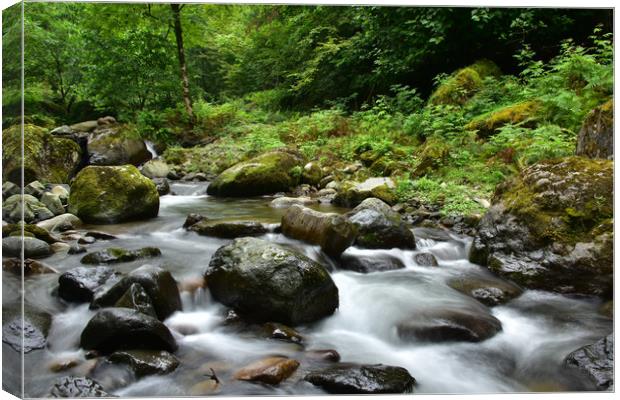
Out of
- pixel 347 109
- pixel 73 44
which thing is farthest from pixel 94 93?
pixel 347 109

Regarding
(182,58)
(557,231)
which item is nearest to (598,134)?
(557,231)

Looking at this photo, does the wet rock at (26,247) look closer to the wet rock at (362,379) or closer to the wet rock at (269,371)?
the wet rock at (269,371)

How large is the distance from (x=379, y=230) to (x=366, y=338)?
5.19 feet

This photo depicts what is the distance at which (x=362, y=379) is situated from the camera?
98.7 inches

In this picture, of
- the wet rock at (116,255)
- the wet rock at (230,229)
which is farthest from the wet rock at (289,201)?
the wet rock at (116,255)

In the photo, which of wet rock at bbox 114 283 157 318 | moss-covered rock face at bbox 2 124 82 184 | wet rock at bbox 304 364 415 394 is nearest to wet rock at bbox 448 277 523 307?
wet rock at bbox 304 364 415 394

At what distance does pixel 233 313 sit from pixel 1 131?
1.72m

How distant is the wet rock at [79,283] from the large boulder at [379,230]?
2170 millimetres

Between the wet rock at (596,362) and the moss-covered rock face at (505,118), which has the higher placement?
the moss-covered rock face at (505,118)

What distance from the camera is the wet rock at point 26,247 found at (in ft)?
8.02

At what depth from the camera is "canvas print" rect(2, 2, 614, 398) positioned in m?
2.62

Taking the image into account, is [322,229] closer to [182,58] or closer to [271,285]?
[271,285]

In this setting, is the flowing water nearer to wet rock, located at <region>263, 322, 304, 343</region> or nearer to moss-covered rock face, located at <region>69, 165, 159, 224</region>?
wet rock, located at <region>263, 322, 304, 343</region>

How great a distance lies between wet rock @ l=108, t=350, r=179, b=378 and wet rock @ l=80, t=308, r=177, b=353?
0.17 ft
